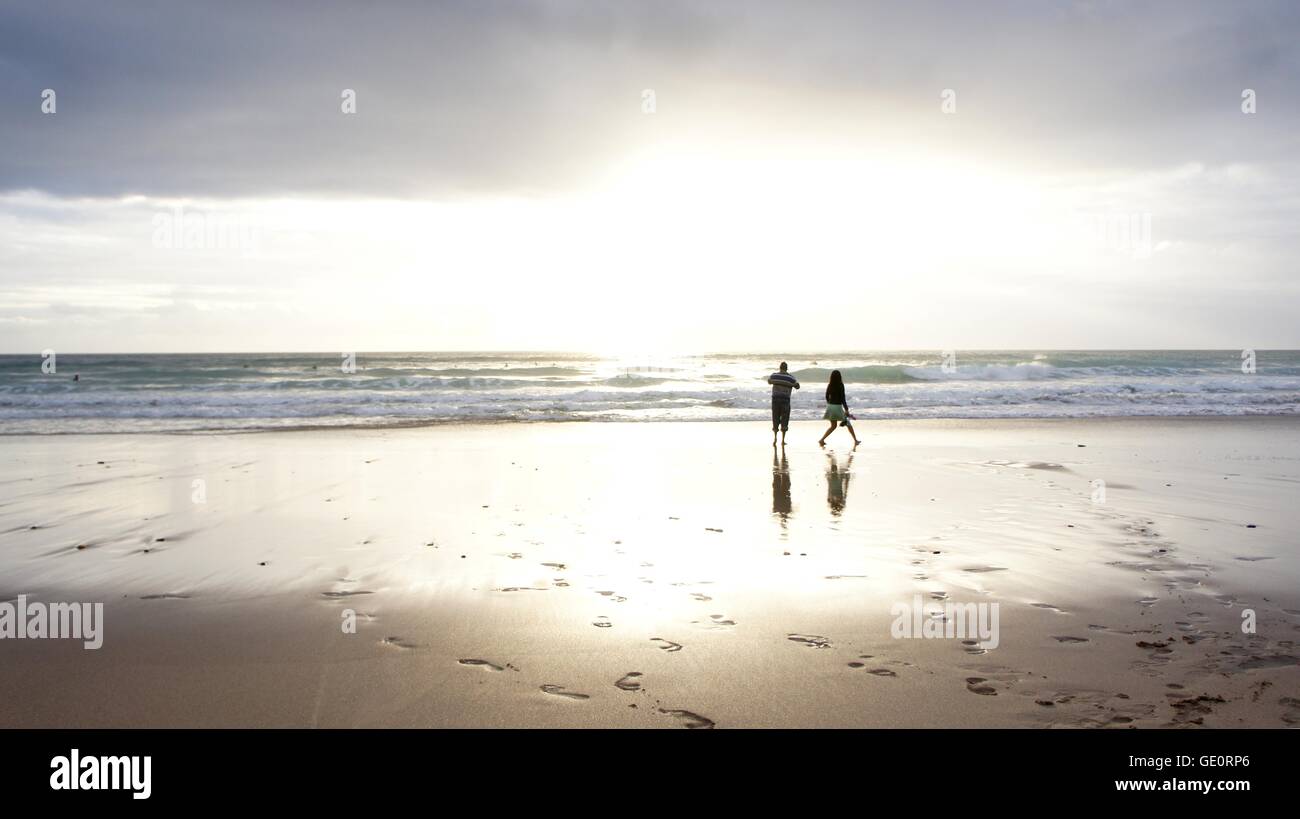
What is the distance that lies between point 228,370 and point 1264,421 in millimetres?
58877

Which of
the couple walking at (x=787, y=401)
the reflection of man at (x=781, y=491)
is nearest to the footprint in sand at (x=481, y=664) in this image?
the reflection of man at (x=781, y=491)

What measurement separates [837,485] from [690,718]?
7978 mm

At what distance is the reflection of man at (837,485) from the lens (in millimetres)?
9891

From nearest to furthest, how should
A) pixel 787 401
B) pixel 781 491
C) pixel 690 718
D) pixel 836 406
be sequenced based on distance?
pixel 690 718, pixel 781 491, pixel 787 401, pixel 836 406

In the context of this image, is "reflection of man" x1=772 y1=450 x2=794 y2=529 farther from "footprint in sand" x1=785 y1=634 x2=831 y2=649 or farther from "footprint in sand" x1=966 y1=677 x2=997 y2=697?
"footprint in sand" x1=966 y1=677 x2=997 y2=697

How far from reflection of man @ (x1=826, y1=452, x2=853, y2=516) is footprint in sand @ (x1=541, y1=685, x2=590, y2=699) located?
5.72 meters

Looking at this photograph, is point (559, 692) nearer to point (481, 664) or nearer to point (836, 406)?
point (481, 664)

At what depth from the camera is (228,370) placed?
55.7 m

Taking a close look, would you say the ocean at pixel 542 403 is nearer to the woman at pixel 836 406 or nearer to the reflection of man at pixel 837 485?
the woman at pixel 836 406

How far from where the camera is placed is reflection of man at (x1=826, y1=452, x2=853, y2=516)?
989cm

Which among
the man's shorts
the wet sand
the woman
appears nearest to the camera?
the wet sand

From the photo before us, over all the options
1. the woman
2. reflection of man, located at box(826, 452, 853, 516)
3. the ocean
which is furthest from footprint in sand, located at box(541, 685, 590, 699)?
the ocean

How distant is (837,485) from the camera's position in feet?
37.4

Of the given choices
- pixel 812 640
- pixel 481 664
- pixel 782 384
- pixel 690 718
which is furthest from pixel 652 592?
pixel 782 384
